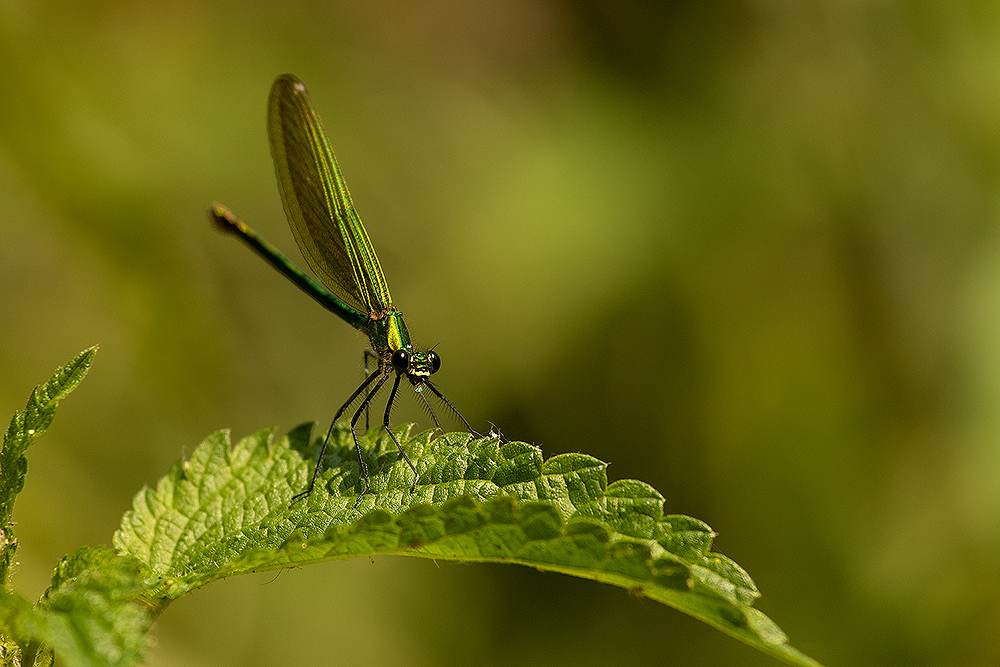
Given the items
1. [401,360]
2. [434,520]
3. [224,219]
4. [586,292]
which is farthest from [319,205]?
[586,292]

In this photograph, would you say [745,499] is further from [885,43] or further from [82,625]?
[82,625]

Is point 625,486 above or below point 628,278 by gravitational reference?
below

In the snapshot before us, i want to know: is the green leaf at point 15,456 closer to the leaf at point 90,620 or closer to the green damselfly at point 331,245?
the leaf at point 90,620

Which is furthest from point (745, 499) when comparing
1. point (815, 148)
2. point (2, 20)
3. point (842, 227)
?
point (2, 20)

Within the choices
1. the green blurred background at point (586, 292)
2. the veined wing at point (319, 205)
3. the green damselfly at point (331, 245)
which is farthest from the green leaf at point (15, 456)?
the green blurred background at point (586, 292)

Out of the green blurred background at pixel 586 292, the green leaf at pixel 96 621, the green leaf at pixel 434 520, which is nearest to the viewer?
the green leaf at pixel 96 621

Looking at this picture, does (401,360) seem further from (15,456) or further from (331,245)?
(15,456)
